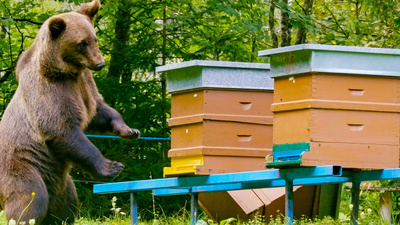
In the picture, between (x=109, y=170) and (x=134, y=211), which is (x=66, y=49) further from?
(x=134, y=211)

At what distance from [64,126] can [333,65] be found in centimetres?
283

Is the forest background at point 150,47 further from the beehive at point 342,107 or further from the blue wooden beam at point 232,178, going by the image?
the beehive at point 342,107

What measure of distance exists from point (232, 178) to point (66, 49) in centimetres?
223

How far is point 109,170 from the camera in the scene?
644 cm

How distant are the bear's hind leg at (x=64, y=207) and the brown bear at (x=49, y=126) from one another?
0.04ft

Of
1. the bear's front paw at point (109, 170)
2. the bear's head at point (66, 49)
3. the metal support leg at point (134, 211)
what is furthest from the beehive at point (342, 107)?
the metal support leg at point (134, 211)

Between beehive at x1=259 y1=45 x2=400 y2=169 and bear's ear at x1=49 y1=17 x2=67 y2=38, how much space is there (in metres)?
2.44

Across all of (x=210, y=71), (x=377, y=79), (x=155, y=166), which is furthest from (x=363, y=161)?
(x=155, y=166)

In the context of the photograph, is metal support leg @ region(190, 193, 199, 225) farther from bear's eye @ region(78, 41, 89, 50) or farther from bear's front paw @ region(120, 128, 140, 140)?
bear's eye @ region(78, 41, 89, 50)

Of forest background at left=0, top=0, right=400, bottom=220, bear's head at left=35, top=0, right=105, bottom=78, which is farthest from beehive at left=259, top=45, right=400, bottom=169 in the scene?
forest background at left=0, top=0, right=400, bottom=220

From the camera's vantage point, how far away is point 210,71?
623 cm

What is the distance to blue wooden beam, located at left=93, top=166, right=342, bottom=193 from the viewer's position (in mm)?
4910

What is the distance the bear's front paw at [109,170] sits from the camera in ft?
21.0

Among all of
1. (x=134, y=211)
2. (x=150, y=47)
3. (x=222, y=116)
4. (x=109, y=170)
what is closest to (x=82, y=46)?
(x=109, y=170)
